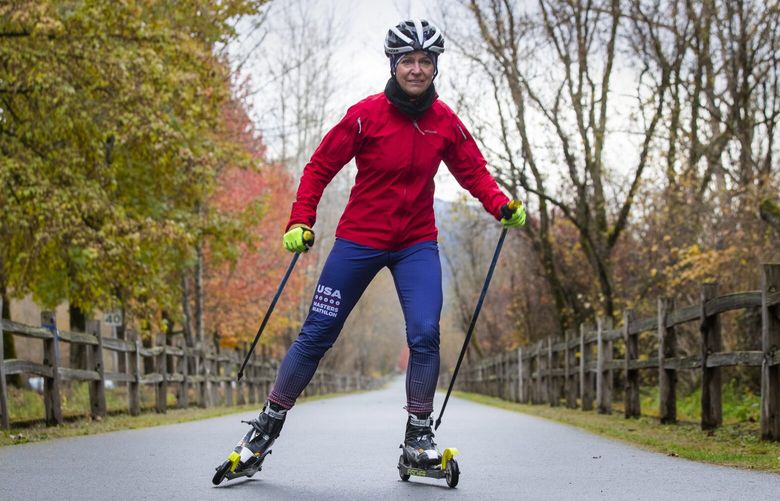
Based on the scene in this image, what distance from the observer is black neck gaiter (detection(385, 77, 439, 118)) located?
517 cm

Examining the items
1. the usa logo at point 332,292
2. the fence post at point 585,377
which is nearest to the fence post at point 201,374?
the fence post at point 585,377

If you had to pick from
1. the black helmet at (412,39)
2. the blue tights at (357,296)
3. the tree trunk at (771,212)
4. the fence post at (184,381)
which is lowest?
the fence post at (184,381)

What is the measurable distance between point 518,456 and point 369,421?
606 cm

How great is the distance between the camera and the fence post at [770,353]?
788cm

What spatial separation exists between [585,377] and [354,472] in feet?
34.5

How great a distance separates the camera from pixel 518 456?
7.09 m

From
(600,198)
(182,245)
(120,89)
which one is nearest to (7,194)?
(120,89)

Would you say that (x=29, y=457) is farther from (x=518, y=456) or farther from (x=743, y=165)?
(x=743, y=165)

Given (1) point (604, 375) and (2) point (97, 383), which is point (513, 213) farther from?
(1) point (604, 375)

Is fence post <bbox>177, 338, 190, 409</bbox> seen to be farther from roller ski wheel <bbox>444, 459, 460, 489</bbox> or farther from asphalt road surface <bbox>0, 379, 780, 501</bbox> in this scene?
roller ski wheel <bbox>444, 459, 460, 489</bbox>

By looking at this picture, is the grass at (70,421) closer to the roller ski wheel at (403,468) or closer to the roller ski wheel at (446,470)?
the roller ski wheel at (403,468)

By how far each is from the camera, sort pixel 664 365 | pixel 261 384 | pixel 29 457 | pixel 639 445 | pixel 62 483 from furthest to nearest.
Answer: pixel 261 384 < pixel 664 365 < pixel 639 445 < pixel 29 457 < pixel 62 483

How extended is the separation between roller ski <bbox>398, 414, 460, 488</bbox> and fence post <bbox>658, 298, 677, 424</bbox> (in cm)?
648

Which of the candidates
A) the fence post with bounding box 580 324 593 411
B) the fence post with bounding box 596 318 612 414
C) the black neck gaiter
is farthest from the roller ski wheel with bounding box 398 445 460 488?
the fence post with bounding box 580 324 593 411
